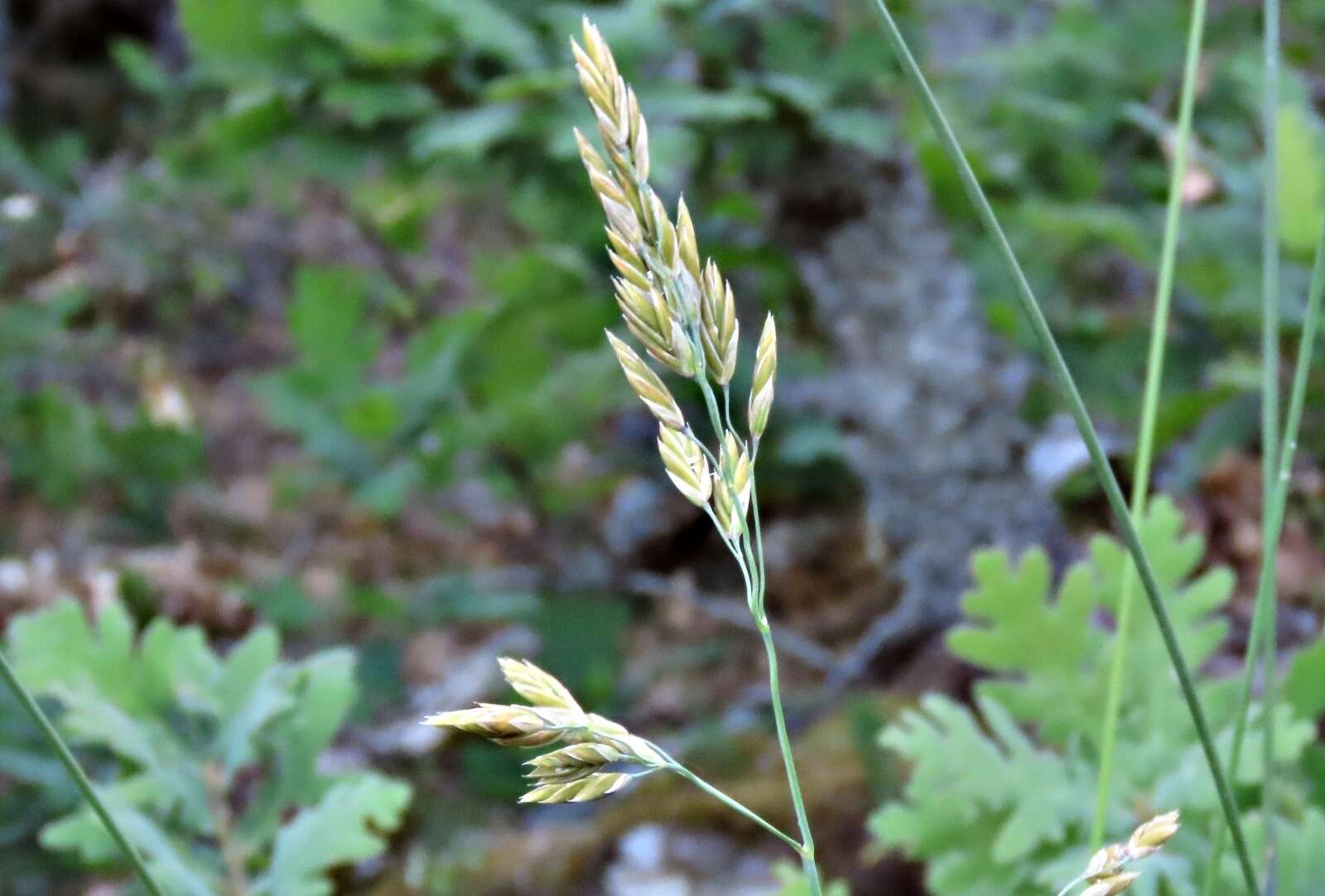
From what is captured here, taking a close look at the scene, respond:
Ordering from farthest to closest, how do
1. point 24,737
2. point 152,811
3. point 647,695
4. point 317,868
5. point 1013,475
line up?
point 647,695 → point 1013,475 → point 24,737 → point 152,811 → point 317,868

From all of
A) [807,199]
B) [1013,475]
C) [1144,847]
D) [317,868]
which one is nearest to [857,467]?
[1013,475]

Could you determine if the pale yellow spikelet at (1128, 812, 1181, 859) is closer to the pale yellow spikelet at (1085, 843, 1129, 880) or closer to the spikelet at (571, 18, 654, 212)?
the pale yellow spikelet at (1085, 843, 1129, 880)

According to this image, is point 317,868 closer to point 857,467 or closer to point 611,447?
point 857,467

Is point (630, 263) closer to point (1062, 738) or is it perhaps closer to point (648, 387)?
point (648, 387)

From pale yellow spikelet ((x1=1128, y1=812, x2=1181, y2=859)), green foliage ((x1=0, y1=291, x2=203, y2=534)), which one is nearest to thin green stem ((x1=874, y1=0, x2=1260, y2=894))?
pale yellow spikelet ((x1=1128, y1=812, x2=1181, y2=859))

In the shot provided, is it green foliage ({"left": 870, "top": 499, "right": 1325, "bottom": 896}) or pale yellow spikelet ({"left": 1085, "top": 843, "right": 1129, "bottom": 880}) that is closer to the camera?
pale yellow spikelet ({"left": 1085, "top": 843, "right": 1129, "bottom": 880})

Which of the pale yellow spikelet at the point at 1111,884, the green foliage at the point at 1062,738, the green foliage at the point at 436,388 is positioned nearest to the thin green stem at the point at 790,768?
the pale yellow spikelet at the point at 1111,884

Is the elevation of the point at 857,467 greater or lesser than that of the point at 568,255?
lesser
